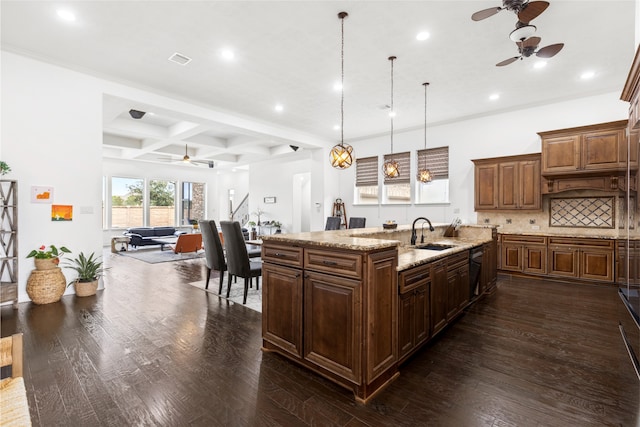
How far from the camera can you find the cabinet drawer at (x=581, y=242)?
488 centimetres

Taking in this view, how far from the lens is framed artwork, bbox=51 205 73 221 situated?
4219 millimetres

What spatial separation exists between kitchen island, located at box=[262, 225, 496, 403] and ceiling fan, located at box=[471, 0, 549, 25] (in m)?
2.11

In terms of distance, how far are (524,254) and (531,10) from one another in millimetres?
4383

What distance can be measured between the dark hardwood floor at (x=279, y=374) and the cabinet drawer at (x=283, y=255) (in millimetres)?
831

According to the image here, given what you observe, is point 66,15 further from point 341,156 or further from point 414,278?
point 414,278

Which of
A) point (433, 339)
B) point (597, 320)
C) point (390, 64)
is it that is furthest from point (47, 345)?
point (597, 320)

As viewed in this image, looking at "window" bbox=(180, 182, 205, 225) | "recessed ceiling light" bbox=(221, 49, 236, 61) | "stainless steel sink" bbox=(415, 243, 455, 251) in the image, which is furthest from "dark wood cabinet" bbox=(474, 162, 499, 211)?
"window" bbox=(180, 182, 205, 225)

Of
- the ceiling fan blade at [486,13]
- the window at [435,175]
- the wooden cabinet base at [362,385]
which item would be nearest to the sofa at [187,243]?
the window at [435,175]

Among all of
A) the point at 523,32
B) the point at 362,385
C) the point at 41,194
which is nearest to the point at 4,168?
the point at 41,194

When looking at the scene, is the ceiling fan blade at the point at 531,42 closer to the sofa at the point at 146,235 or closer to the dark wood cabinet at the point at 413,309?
the dark wood cabinet at the point at 413,309

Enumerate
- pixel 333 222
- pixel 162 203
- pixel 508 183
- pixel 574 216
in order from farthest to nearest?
1. pixel 162 203
2. pixel 333 222
3. pixel 508 183
4. pixel 574 216

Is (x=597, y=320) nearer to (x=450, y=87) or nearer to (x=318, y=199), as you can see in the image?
(x=450, y=87)

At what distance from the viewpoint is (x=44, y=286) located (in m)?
3.93

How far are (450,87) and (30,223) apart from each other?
647cm
